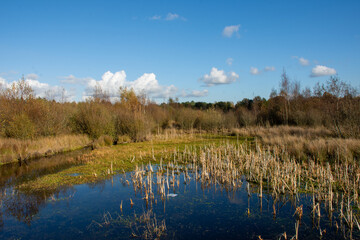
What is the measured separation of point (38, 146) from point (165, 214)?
14641 mm

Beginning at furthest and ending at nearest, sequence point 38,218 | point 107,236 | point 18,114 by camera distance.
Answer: point 18,114 < point 38,218 < point 107,236

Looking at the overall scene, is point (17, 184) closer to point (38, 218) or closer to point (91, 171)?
point (91, 171)

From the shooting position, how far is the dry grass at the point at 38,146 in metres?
15.2

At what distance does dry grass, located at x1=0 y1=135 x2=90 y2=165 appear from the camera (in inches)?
Answer: 598

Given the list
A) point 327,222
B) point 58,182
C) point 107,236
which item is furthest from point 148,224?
point 58,182

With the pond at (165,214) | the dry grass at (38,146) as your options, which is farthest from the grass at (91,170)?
the dry grass at (38,146)

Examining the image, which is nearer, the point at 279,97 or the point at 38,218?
the point at 38,218

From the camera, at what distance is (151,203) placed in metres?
7.16

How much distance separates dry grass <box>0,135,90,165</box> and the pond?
754 cm

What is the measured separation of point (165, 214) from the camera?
6449 millimetres

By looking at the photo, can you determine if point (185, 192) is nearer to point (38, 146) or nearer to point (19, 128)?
point (38, 146)

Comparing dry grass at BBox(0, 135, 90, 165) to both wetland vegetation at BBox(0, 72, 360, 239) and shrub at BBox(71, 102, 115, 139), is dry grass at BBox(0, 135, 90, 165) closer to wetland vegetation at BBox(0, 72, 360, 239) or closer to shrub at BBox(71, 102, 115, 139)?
wetland vegetation at BBox(0, 72, 360, 239)

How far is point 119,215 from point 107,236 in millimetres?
1060

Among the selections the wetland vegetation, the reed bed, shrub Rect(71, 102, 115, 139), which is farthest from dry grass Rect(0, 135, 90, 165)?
the reed bed
